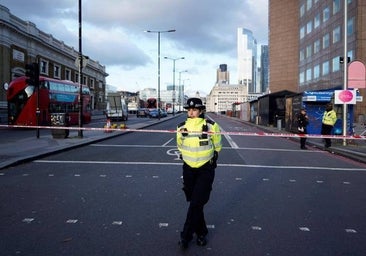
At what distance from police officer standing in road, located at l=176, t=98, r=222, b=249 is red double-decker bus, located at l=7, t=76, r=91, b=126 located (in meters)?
23.4

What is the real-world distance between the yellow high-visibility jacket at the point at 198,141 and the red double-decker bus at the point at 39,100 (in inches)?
921

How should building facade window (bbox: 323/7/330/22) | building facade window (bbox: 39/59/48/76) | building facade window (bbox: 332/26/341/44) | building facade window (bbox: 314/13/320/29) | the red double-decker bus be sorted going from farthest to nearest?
1. building facade window (bbox: 314/13/320/29)
2. building facade window (bbox: 323/7/330/22)
3. building facade window (bbox: 39/59/48/76)
4. building facade window (bbox: 332/26/341/44)
5. the red double-decker bus

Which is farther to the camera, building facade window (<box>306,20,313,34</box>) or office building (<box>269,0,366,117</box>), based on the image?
building facade window (<box>306,20,313,34</box>)

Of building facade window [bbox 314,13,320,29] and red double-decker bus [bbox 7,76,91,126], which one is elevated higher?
building facade window [bbox 314,13,320,29]

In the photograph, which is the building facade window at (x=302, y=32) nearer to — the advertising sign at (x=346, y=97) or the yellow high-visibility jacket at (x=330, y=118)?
the advertising sign at (x=346, y=97)

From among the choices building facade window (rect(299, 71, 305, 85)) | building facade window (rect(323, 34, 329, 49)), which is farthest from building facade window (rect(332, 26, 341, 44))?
building facade window (rect(299, 71, 305, 85))

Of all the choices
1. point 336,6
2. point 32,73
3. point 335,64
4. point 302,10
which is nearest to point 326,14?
point 336,6

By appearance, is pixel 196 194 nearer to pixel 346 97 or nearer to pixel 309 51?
pixel 346 97

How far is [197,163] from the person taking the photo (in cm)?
483

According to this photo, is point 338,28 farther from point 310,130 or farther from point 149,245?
point 149,245

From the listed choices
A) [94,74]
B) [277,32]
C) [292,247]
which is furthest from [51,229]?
[277,32]

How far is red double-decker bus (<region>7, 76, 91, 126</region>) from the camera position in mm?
27469

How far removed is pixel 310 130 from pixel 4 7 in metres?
32.8

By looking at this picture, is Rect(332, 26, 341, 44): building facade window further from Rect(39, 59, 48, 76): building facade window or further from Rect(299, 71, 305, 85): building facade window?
Rect(39, 59, 48, 76): building facade window
